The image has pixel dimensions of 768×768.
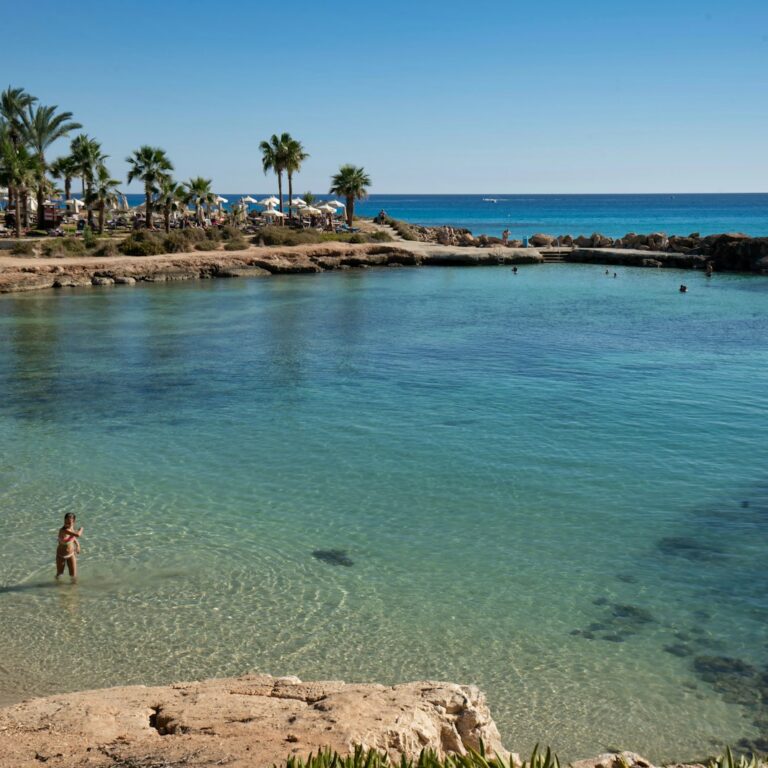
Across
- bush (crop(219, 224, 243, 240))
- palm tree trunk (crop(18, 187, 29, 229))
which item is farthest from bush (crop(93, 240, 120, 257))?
bush (crop(219, 224, 243, 240))

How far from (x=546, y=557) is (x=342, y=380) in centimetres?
1444

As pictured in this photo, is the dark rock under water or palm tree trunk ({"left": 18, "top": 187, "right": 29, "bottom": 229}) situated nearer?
the dark rock under water

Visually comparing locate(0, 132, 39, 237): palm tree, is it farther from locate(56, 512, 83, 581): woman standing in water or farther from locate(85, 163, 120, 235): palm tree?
locate(56, 512, 83, 581): woman standing in water

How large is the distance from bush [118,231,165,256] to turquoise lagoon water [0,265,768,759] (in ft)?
89.5

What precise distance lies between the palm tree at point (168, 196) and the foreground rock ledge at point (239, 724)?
203 ft

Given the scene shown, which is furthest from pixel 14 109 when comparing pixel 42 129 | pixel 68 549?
pixel 68 549

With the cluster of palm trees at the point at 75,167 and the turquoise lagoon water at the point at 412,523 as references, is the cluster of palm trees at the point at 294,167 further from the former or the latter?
the turquoise lagoon water at the point at 412,523

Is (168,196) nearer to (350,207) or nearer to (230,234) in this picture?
(230,234)

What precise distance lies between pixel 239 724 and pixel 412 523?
28.7ft

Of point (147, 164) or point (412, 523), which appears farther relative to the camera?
point (147, 164)

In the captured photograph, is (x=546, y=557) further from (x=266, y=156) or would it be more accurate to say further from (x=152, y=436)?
(x=266, y=156)

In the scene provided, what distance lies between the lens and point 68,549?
42.4ft

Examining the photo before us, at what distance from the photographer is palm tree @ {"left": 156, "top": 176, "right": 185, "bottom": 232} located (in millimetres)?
66875

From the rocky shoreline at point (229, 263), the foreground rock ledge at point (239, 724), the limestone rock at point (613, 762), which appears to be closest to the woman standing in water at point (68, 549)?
the foreground rock ledge at point (239, 724)
